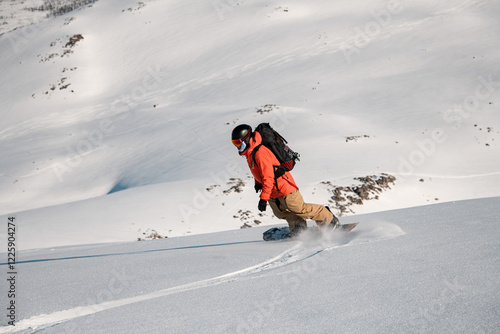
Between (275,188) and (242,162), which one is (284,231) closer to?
(275,188)

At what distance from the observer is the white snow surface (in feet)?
9.34

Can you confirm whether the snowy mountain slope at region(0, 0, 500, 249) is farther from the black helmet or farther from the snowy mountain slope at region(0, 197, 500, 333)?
the snowy mountain slope at region(0, 197, 500, 333)

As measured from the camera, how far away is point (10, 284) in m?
4.09

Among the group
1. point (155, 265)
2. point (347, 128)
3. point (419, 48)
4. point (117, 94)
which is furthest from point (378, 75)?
point (155, 265)

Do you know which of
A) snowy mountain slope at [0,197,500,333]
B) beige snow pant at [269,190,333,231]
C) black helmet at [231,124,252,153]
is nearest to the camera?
snowy mountain slope at [0,197,500,333]

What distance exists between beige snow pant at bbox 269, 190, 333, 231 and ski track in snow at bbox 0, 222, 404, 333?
26cm

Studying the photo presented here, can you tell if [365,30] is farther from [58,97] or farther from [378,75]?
[58,97]

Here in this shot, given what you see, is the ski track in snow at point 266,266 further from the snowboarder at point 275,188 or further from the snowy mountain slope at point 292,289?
the snowboarder at point 275,188

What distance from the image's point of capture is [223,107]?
23.1m

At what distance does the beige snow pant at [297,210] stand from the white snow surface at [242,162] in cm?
51

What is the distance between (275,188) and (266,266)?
175 cm

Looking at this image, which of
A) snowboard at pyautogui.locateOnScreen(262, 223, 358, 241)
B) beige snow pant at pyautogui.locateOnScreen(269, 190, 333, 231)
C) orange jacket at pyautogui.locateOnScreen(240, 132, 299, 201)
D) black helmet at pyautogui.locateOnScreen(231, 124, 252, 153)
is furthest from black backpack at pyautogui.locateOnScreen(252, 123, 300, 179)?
snowboard at pyautogui.locateOnScreen(262, 223, 358, 241)

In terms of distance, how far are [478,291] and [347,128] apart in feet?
47.3

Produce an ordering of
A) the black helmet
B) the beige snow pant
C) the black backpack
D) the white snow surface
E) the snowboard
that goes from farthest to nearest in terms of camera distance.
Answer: the snowboard
the beige snow pant
the black backpack
the black helmet
the white snow surface
